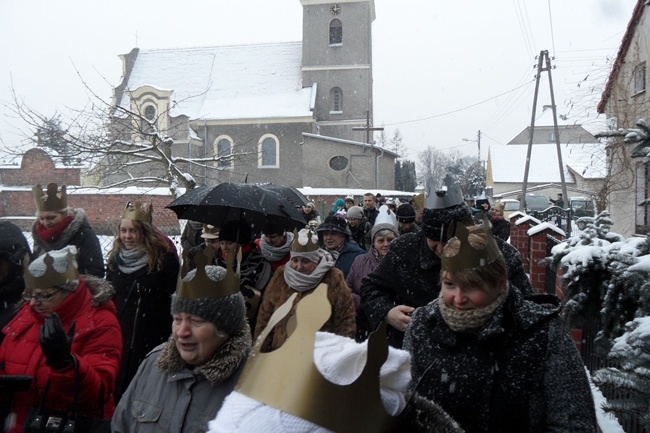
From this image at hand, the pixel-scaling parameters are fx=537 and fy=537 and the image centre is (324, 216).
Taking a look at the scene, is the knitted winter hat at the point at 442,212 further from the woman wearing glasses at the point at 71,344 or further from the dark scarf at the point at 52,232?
the dark scarf at the point at 52,232

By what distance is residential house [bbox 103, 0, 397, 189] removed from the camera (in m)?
Result: 37.7

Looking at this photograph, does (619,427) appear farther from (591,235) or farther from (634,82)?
(634,82)

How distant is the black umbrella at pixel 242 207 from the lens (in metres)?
4.52

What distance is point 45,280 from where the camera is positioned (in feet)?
9.84

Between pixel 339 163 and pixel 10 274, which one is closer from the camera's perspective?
pixel 10 274

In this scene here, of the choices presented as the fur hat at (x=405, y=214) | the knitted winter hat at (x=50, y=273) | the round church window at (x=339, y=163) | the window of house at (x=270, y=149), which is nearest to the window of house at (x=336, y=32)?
the window of house at (x=270, y=149)

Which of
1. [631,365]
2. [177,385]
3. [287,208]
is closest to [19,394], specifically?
[177,385]

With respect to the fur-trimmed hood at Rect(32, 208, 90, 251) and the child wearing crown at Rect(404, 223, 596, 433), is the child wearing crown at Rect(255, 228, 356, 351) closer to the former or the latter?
the child wearing crown at Rect(404, 223, 596, 433)

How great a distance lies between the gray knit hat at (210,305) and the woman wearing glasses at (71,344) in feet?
2.15

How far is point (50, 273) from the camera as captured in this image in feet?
9.87

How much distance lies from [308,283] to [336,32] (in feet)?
127

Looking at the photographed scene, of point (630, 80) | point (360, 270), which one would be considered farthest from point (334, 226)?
point (630, 80)

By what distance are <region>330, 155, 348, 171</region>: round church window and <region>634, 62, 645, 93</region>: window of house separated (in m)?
19.8

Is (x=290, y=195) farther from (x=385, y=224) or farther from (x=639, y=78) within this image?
(x=639, y=78)
